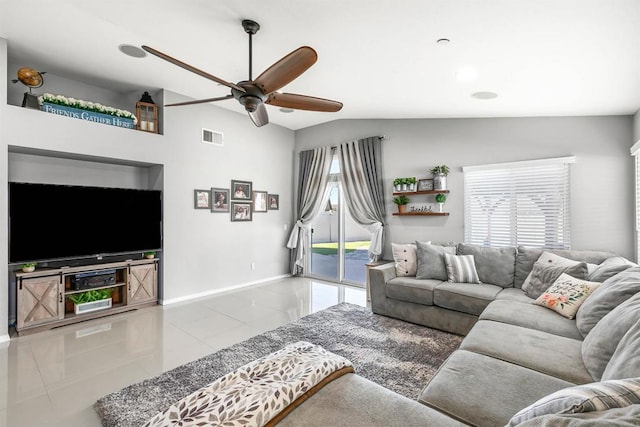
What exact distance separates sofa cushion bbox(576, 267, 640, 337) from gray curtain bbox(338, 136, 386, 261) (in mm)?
3130

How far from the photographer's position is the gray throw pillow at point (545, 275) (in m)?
2.95

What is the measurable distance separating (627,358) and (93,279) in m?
5.00

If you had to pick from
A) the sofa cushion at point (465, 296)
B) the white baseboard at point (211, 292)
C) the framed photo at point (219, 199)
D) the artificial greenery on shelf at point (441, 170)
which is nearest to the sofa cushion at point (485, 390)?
the sofa cushion at point (465, 296)

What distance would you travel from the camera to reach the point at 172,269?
15.2 ft

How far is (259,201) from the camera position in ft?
19.3

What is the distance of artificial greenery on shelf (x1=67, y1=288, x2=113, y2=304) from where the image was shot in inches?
153

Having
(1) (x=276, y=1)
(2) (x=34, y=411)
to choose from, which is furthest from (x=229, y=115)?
(2) (x=34, y=411)

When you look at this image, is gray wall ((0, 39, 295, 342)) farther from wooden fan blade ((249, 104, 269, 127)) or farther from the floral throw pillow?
the floral throw pillow

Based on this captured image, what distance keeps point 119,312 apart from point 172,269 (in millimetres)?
846

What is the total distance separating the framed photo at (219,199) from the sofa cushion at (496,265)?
3921 mm

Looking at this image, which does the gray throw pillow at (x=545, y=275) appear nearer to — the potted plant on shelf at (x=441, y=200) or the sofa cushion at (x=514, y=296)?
the sofa cushion at (x=514, y=296)

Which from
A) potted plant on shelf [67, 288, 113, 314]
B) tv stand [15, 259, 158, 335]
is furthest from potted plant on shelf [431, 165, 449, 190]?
potted plant on shelf [67, 288, 113, 314]

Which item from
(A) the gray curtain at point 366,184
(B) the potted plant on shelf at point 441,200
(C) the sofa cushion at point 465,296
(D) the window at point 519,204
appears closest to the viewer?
(C) the sofa cushion at point 465,296

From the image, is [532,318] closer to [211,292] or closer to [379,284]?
[379,284]
